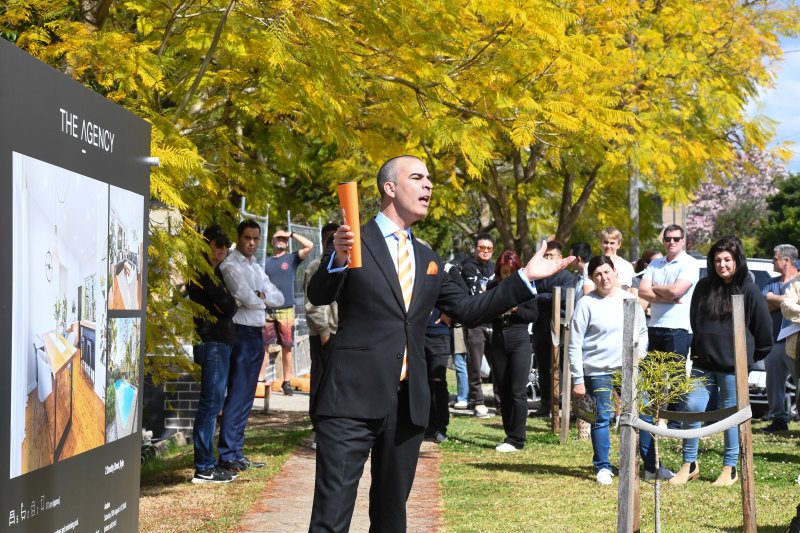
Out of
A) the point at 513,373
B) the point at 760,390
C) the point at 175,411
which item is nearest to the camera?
the point at 513,373

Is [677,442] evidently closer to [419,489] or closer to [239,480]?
[419,489]

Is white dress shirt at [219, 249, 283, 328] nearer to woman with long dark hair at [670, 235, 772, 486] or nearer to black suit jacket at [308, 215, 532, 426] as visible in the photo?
woman with long dark hair at [670, 235, 772, 486]

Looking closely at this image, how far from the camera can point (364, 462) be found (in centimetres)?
489

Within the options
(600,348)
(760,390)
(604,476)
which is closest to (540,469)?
(604,476)

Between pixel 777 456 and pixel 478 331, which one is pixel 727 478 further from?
pixel 478 331

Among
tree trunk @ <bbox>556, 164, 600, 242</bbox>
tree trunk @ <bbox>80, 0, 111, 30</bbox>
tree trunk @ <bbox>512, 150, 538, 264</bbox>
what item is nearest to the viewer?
tree trunk @ <bbox>80, 0, 111, 30</bbox>

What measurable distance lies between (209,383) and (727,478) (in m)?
4.46

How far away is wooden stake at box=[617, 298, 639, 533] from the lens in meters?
5.35

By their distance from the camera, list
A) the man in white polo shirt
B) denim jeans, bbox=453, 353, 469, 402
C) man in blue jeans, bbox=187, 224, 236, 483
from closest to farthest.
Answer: man in blue jeans, bbox=187, 224, 236, 483 < the man in white polo shirt < denim jeans, bbox=453, 353, 469, 402

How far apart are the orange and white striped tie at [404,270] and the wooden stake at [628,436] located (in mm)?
1275

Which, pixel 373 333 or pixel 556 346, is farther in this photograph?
pixel 556 346

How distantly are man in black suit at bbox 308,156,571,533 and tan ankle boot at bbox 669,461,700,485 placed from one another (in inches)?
185

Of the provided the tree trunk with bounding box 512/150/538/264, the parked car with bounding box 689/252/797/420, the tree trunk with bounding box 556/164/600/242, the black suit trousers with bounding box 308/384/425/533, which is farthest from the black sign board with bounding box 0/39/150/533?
the tree trunk with bounding box 556/164/600/242

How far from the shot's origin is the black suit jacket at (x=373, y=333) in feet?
16.0
